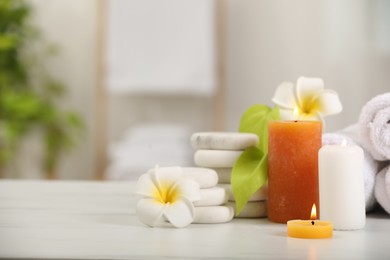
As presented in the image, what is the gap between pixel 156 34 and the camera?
341 cm

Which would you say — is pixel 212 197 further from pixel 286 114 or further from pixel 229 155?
pixel 286 114

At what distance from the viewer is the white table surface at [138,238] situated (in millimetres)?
738

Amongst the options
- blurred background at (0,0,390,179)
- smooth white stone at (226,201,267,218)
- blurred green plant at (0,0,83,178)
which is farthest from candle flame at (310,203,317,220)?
blurred green plant at (0,0,83,178)

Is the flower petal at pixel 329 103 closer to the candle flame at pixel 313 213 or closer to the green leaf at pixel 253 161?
the green leaf at pixel 253 161

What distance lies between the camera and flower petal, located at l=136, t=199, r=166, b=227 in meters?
0.92

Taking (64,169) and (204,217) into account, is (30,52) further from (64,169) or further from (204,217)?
(204,217)

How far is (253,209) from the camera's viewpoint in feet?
3.34

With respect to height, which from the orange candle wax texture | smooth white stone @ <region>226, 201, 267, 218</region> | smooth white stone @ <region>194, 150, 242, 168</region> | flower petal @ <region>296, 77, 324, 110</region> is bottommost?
smooth white stone @ <region>226, 201, 267, 218</region>

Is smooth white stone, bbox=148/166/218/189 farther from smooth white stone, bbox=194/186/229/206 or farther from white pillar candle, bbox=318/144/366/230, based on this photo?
white pillar candle, bbox=318/144/366/230

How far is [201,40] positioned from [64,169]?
0.97 meters

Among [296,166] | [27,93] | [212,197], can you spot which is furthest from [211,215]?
[27,93]

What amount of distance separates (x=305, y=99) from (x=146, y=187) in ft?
0.95

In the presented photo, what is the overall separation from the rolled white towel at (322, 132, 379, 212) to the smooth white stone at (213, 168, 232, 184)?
5.6 inches

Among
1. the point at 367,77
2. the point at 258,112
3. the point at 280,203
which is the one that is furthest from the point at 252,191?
the point at 367,77
